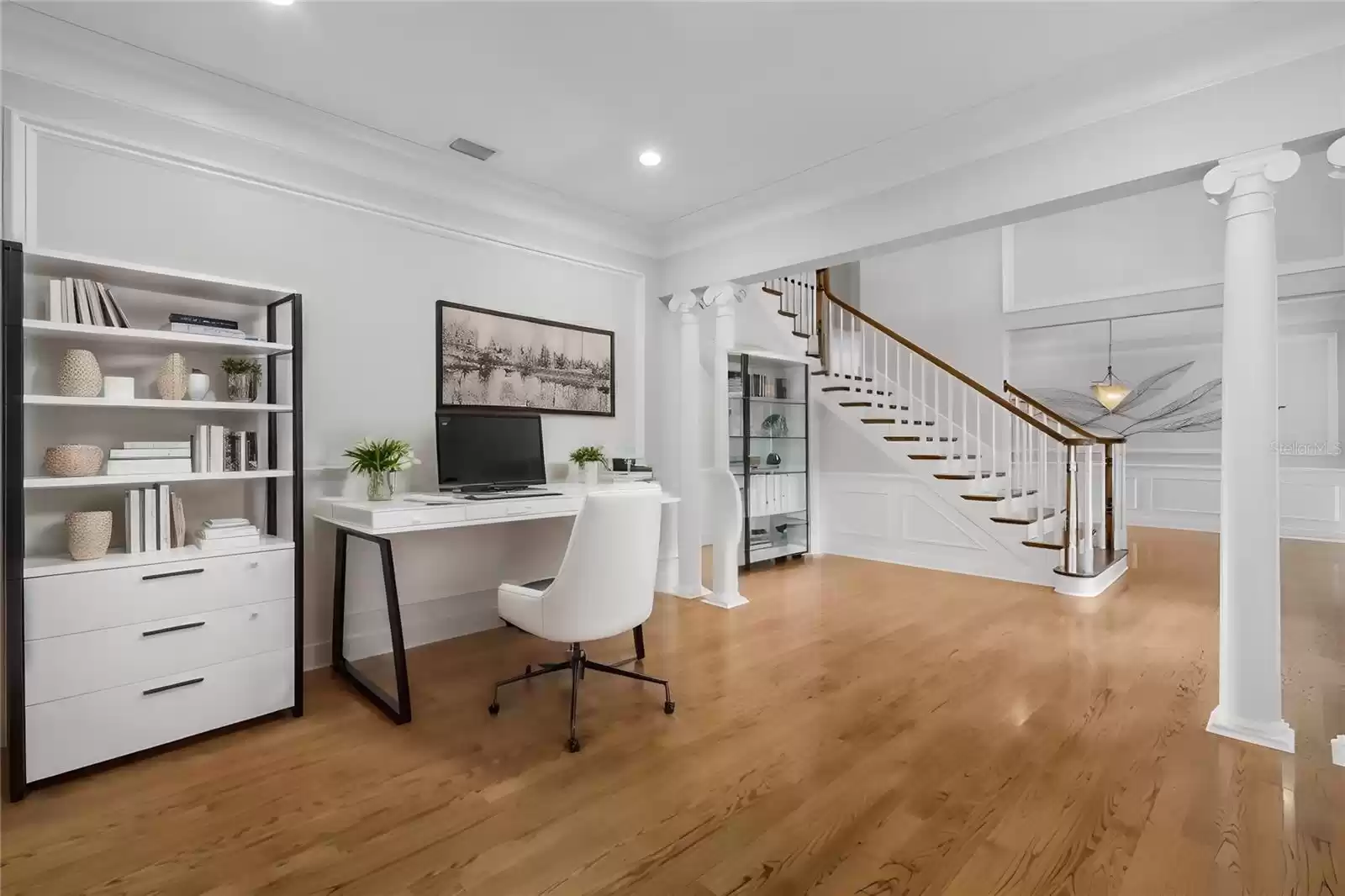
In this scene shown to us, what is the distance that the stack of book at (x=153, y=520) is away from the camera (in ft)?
7.96

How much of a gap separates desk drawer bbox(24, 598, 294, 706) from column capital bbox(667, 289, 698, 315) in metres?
3.22

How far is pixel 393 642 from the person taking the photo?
2584 mm

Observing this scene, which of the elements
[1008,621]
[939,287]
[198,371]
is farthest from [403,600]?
[939,287]

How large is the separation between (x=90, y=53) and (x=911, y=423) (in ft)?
20.7

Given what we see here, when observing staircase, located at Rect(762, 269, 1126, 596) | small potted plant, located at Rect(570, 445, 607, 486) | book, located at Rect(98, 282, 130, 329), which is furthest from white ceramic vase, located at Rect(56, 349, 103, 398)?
staircase, located at Rect(762, 269, 1126, 596)

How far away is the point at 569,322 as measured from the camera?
4410mm

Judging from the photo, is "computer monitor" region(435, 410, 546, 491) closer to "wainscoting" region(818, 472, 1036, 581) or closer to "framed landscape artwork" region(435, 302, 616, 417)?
"framed landscape artwork" region(435, 302, 616, 417)

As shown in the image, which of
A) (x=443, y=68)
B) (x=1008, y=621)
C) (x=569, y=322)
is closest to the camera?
(x=443, y=68)

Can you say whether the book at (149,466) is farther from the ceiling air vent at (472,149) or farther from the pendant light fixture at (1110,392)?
the pendant light fixture at (1110,392)

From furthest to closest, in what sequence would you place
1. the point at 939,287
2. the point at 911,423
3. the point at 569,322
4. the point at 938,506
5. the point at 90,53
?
1. the point at 939,287
2. the point at 911,423
3. the point at 938,506
4. the point at 569,322
5. the point at 90,53

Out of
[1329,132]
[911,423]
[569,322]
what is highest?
[1329,132]

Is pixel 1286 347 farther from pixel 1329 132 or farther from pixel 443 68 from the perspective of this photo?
pixel 443 68

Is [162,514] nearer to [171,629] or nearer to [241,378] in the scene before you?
[171,629]

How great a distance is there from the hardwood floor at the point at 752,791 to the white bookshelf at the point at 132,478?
1035 millimetres
